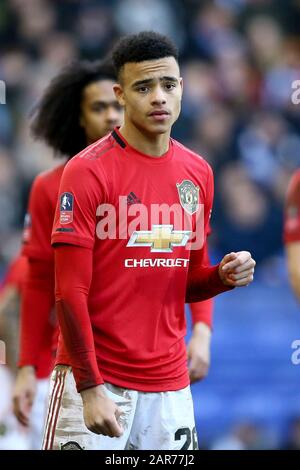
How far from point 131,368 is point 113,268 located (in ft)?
1.19

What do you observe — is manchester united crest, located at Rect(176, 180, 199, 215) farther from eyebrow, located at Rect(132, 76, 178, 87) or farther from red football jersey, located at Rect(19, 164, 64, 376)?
red football jersey, located at Rect(19, 164, 64, 376)

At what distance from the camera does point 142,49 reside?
4.18 meters

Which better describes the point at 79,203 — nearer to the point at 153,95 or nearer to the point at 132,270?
the point at 132,270

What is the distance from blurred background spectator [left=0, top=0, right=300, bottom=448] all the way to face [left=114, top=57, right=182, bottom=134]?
4.45 m

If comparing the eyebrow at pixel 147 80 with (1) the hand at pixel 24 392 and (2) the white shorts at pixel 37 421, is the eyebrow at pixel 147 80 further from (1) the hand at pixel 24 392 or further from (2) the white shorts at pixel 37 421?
(2) the white shorts at pixel 37 421

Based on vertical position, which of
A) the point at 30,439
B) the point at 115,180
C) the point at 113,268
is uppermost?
the point at 115,180

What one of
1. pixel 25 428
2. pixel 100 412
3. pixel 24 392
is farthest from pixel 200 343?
pixel 25 428

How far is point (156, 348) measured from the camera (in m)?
4.15

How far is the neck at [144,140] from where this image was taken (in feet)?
13.8

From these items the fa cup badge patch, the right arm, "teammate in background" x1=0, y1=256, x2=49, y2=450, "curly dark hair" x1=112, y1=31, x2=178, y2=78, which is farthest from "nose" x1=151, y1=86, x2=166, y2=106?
"teammate in background" x1=0, y1=256, x2=49, y2=450

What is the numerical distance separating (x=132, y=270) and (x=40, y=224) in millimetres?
→ 1326

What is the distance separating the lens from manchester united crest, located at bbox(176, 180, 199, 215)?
4207 millimetres
